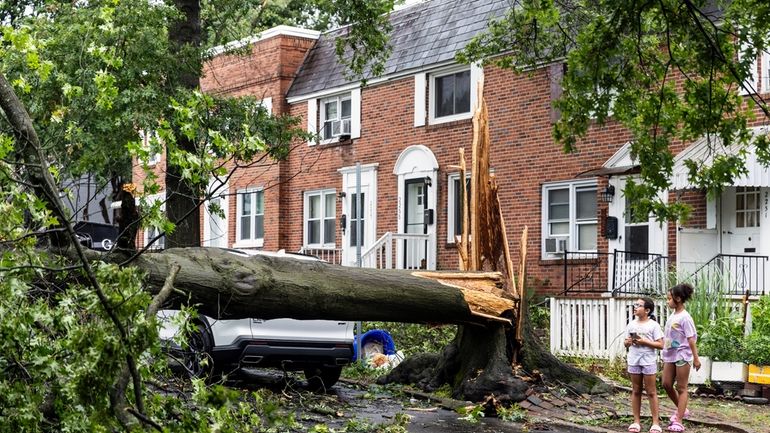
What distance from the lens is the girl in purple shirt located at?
11625 millimetres

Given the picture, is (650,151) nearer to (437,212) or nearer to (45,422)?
(45,422)

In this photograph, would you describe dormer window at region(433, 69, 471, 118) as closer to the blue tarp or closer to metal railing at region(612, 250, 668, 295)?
metal railing at region(612, 250, 668, 295)

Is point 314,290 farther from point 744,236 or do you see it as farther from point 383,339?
point 744,236

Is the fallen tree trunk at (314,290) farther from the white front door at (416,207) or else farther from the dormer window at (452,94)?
the dormer window at (452,94)

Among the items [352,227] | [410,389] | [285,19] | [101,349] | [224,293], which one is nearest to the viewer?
[101,349]

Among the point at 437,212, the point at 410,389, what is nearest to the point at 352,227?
the point at 437,212

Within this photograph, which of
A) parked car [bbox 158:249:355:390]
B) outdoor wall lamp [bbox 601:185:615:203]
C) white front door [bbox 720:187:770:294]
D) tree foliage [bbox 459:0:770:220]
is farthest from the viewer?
outdoor wall lamp [bbox 601:185:615:203]

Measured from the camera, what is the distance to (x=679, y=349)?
38.9 feet

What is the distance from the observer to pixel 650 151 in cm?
1126

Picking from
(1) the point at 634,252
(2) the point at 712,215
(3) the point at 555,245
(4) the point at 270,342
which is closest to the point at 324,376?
(4) the point at 270,342

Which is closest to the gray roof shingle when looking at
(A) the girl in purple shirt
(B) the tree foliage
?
(B) the tree foliage

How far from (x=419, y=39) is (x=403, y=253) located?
5.06m

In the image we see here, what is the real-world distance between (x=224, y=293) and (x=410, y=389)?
5541mm

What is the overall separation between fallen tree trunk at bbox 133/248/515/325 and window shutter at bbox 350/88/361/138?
1366 cm
